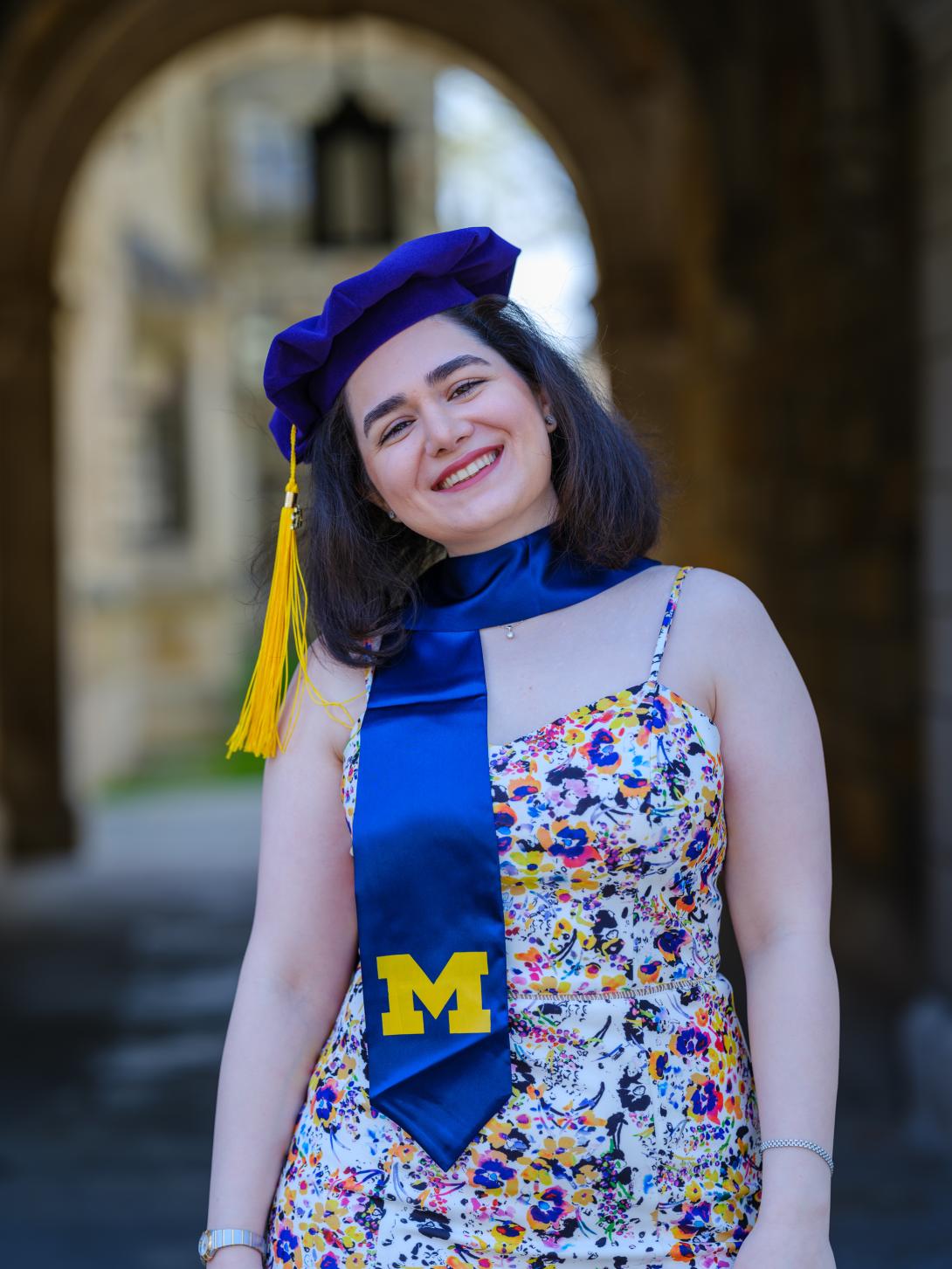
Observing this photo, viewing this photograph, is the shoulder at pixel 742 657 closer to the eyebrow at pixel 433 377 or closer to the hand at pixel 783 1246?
the eyebrow at pixel 433 377

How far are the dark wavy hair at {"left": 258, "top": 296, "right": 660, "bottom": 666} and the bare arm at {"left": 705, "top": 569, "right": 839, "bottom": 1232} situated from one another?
0.16 metres

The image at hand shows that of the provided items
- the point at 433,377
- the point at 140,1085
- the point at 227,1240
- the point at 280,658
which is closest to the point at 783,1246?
the point at 227,1240

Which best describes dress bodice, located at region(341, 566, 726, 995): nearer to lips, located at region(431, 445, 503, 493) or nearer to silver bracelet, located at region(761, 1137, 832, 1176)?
silver bracelet, located at region(761, 1137, 832, 1176)

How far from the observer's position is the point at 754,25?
6.38 meters

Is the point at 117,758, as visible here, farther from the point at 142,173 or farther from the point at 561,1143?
the point at 561,1143

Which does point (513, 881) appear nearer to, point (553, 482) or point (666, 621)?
point (666, 621)

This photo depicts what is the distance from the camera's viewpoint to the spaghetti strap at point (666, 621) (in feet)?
4.60

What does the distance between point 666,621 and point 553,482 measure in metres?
0.27

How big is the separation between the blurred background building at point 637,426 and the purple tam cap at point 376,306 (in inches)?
4.6

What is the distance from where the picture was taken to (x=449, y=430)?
1.47m

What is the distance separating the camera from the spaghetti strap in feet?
4.60

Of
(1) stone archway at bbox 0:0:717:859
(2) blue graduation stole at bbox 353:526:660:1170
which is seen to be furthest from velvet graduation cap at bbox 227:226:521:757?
(1) stone archway at bbox 0:0:717:859

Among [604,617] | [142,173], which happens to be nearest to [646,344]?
[604,617]

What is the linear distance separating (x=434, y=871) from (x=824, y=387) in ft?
15.2
